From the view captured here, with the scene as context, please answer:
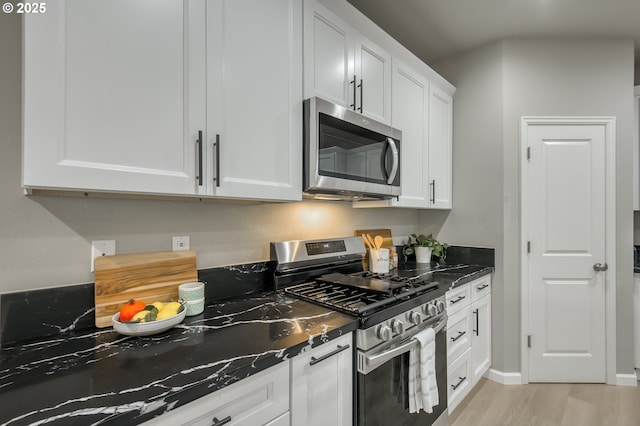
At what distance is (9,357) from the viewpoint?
2.99ft

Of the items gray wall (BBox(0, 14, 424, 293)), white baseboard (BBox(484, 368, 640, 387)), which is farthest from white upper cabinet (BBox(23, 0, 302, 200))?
white baseboard (BBox(484, 368, 640, 387))

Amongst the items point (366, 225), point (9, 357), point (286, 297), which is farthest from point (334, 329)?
point (366, 225)

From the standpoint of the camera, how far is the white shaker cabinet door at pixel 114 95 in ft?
2.75

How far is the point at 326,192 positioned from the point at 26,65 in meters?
1.17

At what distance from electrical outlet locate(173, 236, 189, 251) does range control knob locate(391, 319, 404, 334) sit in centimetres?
99

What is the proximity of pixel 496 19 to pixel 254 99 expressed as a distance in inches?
80.4

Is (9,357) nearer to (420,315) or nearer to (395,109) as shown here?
(420,315)

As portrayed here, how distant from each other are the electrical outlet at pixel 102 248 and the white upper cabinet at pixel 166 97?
35 centimetres

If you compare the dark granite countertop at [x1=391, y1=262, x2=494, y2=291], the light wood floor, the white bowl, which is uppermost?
the white bowl

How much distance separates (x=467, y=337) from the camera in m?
2.18

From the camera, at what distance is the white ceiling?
209cm

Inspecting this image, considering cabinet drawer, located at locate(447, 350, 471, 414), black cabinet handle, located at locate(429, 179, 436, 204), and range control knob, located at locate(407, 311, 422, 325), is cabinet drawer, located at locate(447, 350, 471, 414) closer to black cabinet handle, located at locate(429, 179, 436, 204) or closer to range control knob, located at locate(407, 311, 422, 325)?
range control knob, located at locate(407, 311, 422, 325)

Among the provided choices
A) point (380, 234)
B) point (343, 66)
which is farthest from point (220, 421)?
point (380, 234)

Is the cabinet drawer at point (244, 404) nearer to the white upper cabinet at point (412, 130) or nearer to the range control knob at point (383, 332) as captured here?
the range control knob at point (383, 332)
